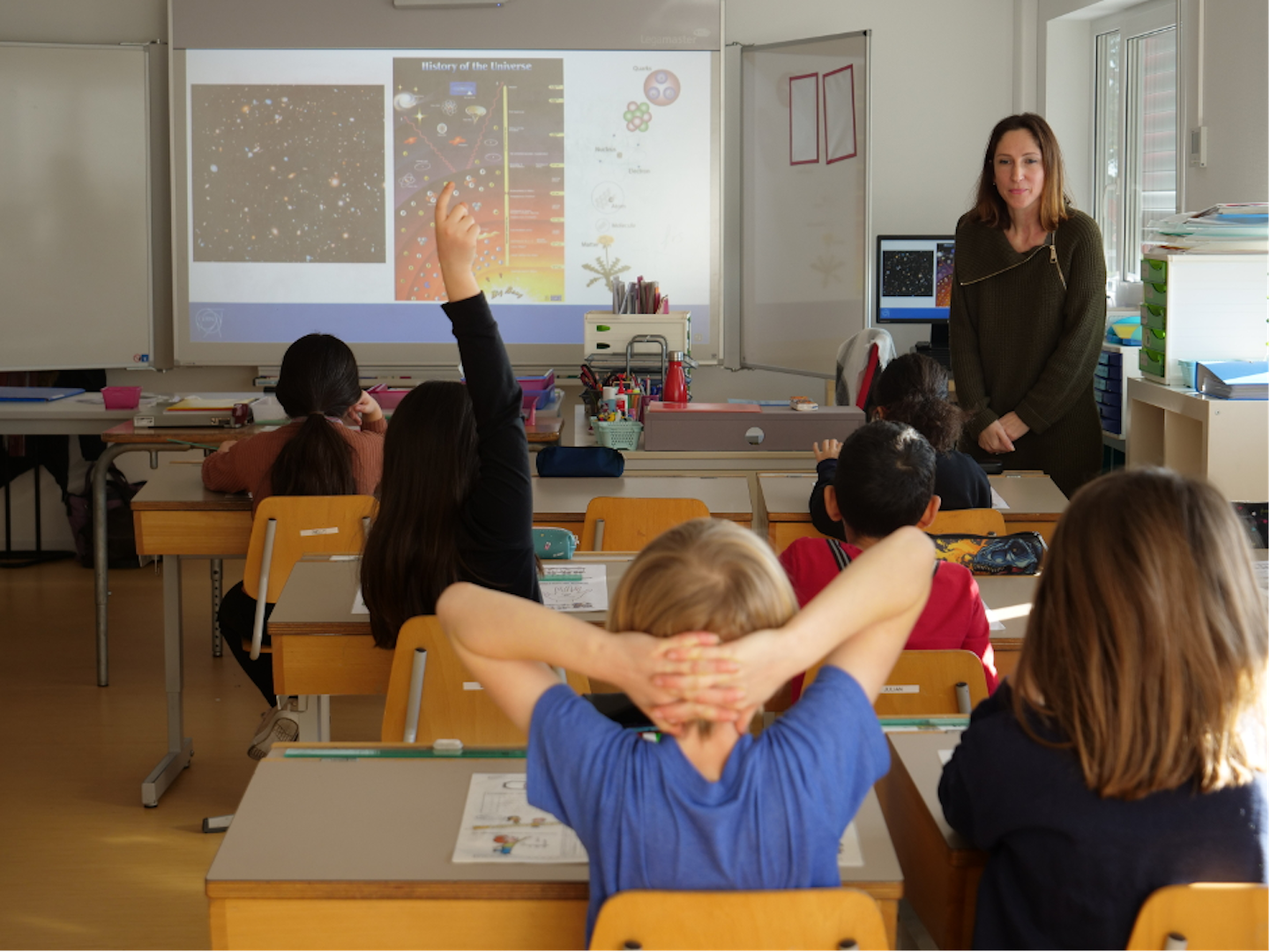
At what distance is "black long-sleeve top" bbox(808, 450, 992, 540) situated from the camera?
2.80m

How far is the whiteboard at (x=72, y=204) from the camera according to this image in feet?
17.4

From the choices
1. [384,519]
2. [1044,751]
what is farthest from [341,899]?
[384,519]

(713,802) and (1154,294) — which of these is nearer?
(713,802)

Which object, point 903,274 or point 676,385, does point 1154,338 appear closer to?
point 676,385

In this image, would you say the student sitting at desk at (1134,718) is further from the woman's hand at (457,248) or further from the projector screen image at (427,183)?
the projector screen image at (427,183)

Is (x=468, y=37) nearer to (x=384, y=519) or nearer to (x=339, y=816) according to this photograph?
(x=384, y=519)

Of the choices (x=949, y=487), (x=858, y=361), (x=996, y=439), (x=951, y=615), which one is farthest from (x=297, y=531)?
(x=858, y=361)

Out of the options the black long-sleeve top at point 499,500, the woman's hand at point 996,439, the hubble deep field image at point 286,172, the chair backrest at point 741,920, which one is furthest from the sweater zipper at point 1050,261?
the hubble deep field image at point 286,172

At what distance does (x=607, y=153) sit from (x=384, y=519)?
363cm

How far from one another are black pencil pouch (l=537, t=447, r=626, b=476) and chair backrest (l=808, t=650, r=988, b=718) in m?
1.68

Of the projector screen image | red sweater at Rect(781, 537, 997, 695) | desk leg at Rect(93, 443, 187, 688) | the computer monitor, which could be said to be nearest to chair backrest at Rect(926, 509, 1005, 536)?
red sweater at Rect(781, 537, 997, 695)

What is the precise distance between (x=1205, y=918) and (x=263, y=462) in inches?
96.1

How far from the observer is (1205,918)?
1.14 metres

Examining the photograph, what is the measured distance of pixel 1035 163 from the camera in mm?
3322
